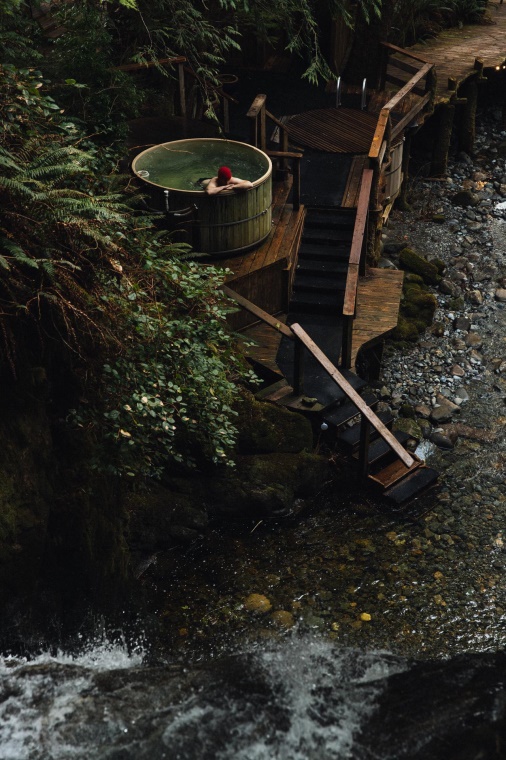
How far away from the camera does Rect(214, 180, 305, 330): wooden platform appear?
10867mm

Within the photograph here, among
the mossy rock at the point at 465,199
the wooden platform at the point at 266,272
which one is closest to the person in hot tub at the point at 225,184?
the wooden platform at the point at 266,272

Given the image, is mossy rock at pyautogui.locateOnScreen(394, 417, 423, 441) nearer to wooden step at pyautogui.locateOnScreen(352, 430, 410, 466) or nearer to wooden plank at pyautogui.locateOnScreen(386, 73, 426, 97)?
wooden step at pyautogui.locateOnScreen(352, 430, 410, 466)

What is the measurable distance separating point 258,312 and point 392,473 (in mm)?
2553

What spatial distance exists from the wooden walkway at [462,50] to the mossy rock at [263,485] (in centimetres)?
1051

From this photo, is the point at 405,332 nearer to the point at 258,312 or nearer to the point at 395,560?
the point at 258,312

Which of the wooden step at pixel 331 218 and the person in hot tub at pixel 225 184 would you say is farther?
the wooden step at pixel 331 218

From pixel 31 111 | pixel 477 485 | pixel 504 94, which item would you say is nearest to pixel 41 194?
pixel 31 111

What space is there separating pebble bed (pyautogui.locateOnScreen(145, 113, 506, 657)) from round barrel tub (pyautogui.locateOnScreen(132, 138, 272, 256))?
324 centimetres

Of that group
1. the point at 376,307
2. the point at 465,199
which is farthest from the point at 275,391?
the point at 465,199

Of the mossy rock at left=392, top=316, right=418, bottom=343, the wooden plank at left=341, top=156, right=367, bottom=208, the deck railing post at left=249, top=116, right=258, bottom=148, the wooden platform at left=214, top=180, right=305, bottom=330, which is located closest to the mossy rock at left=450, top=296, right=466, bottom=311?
the mossy rock at left=392, top=316, right=418, bottom=343

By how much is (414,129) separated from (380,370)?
667 cm

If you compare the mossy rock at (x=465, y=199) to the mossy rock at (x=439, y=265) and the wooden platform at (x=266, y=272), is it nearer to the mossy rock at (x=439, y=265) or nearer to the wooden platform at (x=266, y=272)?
the mossy rock at (x=439, y=265)

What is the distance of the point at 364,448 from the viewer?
Result: 32.9 ft

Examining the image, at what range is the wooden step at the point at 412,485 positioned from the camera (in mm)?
10031
